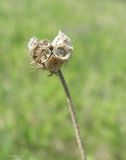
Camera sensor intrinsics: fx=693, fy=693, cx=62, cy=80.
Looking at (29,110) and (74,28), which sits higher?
(74,28)

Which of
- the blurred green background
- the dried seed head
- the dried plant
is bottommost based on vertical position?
the dried plant

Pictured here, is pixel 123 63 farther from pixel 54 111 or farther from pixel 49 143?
pixel 49 143

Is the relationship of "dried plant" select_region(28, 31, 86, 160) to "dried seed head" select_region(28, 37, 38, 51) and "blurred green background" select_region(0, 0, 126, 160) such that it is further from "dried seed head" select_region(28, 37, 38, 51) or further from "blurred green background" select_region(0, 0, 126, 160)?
"blurred green background" select_region(0, 0, 126, 160)

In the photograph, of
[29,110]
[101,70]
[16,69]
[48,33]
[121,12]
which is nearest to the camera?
[29,110]

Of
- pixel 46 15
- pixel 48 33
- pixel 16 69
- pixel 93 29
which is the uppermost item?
pixel 46 15

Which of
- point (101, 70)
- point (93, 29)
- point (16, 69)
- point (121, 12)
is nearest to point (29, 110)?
point (16, 69)

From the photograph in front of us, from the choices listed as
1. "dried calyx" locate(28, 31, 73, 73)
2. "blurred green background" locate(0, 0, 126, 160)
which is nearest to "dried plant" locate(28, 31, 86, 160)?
"dried calyx" locate(28, 31, 73, 73)

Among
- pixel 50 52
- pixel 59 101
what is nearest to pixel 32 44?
pixel 50 52

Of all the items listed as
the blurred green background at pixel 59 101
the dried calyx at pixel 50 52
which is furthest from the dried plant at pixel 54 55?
the blurred green background at pixel 59 101
